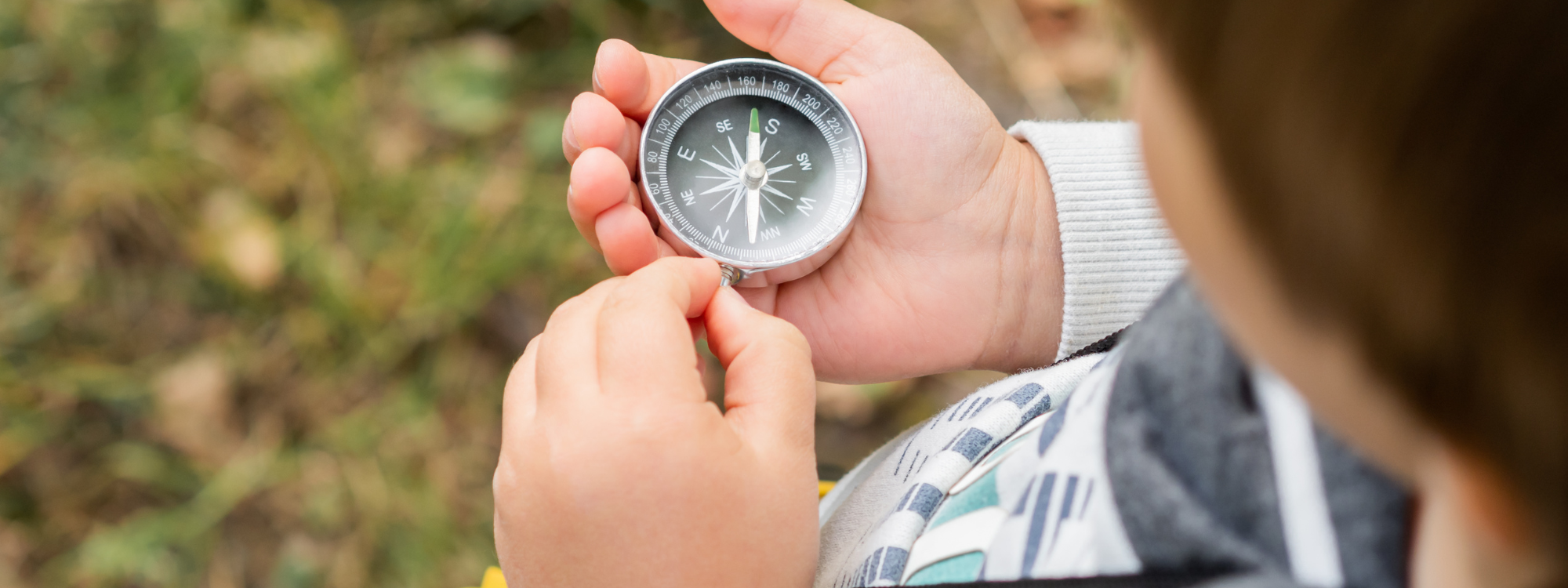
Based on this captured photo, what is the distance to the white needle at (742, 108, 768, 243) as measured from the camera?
49.6 inches

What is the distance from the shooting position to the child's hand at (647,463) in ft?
2.76

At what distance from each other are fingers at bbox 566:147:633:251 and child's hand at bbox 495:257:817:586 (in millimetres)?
229

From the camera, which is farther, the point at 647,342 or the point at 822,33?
the point at 822,33

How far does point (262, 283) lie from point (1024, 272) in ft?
4.54

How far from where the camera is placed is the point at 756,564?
0.87m

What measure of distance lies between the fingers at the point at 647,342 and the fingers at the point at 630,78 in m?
0.36

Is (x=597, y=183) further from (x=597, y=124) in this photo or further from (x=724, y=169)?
(x=724, y=169)

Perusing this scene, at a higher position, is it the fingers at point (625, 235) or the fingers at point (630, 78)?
the fingers at point (630, 78)

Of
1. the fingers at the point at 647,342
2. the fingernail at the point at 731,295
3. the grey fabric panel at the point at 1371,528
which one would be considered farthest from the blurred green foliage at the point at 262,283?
the grey fabric panel at the point at 1371,528

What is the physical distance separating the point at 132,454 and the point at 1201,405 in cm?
180

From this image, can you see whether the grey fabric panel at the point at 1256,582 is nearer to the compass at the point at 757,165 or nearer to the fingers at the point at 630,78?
the compass at the point at 757,165

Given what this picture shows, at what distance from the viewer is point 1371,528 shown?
580 mm

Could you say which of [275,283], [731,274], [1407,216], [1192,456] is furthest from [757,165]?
[275,283]


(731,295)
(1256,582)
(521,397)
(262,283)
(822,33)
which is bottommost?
(262,283)
